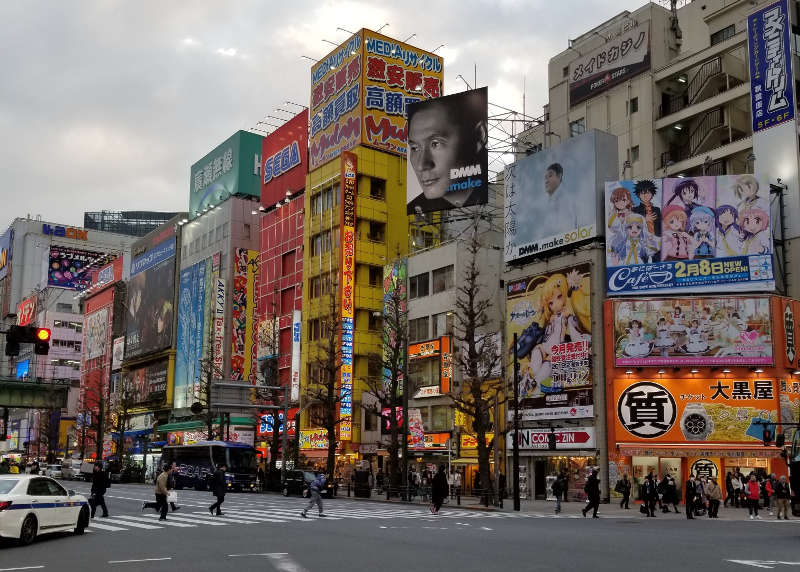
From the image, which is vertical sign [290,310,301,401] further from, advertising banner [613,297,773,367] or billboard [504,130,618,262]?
advertising banner [613,297,773,367]

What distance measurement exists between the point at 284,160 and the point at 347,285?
20.7 meters

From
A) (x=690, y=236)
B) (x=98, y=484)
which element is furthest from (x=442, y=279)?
(x=98, y=484)

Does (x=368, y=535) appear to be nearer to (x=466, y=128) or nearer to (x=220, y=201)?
(x=466, y=128)

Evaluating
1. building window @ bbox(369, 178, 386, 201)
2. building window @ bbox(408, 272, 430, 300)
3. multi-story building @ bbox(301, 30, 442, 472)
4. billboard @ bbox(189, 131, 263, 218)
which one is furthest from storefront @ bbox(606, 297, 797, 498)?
billboard @ bbox(189, 131, 263, 218)

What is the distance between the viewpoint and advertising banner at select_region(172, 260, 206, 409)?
86.9m

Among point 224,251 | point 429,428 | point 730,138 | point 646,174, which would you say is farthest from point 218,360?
point 730,138

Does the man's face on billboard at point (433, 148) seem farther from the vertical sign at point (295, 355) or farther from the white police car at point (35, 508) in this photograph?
the white police car at point (35, 508)

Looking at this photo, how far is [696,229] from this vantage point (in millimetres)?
42125

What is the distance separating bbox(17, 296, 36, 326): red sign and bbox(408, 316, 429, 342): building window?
98277 mm

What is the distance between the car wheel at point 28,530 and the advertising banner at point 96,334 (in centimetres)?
10020

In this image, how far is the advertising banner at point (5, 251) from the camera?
154 m

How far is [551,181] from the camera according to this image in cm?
4709

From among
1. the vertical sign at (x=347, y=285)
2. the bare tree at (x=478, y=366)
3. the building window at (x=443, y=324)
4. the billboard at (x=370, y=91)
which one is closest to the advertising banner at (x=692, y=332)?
the bare tree at (x=478, y=366)

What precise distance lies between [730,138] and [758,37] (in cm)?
792
